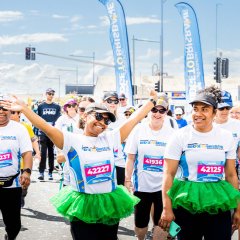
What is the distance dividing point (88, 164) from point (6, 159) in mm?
1841

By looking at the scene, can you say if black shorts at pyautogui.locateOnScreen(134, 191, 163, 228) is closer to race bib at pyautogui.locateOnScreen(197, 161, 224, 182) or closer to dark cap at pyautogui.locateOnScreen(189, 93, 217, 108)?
race bib at pyautogui.locateOnScreen(197, 161, 224, 182)

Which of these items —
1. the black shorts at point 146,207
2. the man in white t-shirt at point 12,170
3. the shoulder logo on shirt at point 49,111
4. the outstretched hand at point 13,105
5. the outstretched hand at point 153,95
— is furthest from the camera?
the shoulder logo on shirt at point 49,111

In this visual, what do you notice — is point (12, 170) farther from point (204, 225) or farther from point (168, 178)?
point (204, 225)

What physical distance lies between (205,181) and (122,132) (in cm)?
98

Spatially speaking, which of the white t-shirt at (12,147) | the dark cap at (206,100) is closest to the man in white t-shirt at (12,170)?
the white t-shirt at (12,147)

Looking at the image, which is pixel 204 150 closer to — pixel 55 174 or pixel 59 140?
pixel 59 140

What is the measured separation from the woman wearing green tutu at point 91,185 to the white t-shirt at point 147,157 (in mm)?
1592

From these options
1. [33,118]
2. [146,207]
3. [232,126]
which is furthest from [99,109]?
[232,126]

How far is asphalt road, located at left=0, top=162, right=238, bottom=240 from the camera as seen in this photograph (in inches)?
294

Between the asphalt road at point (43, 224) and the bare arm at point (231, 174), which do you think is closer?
the bare arm at point (231, 174)

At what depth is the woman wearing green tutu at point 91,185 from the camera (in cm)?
453

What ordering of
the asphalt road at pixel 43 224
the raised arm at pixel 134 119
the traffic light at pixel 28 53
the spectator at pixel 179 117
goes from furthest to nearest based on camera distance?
the traffic light at pixel 28 53 < the spectator at pixel 179 117 < the asphalt road at pixel 43 224 < the raised arm at pixel 134 119

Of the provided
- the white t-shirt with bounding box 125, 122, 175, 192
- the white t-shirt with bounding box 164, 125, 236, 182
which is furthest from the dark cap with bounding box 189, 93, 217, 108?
the white t-shirt with bounding box 125, 122, 175, 192

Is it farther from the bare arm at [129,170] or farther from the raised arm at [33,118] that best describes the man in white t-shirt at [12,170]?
the raised arm at [33,118]
